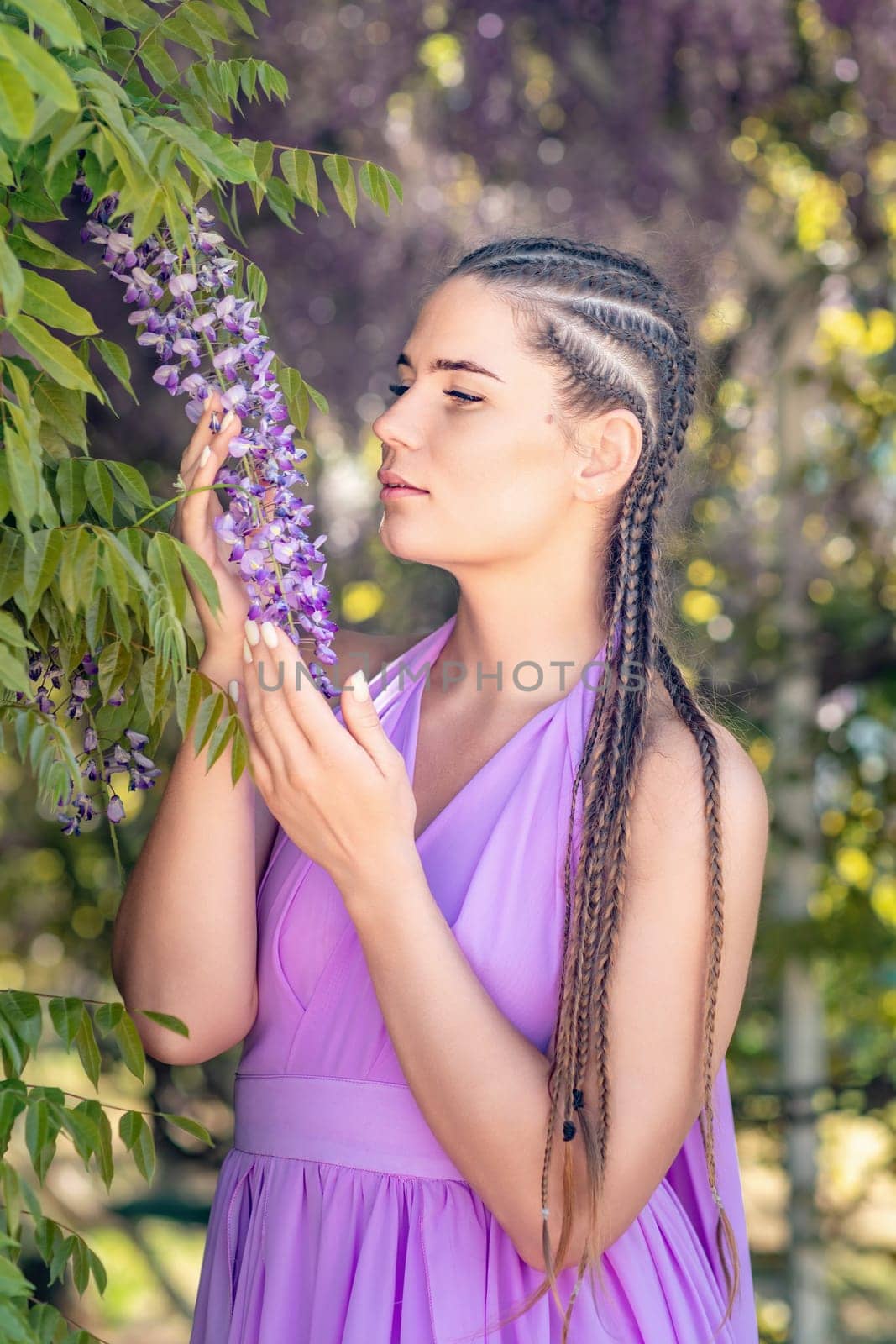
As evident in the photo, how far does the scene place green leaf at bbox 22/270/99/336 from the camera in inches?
40.4

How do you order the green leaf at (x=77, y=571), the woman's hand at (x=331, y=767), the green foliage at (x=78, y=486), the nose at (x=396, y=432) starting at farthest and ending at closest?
the nose at (x=396, y=432), the woman's hand at (x=331, y=767), the green leaf at (x=77, y=571), the green foliage at (x=78, y=486)

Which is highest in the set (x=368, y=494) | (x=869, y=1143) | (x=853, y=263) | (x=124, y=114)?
(x=853, y=263)

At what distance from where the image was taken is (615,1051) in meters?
1.46

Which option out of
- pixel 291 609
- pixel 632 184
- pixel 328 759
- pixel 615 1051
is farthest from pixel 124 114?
pixel 632 184

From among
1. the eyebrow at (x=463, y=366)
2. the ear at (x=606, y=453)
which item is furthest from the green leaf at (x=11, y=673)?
the ear at (x=606, y=453)

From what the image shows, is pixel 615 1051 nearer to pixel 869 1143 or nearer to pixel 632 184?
pixel 632 184

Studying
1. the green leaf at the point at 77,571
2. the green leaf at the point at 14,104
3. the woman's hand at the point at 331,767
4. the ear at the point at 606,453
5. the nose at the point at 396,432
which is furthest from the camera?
the ear at the point at 606,453

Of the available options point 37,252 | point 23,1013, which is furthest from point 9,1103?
point 37,252

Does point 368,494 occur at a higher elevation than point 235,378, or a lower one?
higher

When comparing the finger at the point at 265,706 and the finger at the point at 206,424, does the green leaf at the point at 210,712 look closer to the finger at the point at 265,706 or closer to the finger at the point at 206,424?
the finger at the point at 265,706

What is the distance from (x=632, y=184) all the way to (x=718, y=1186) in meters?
2.52

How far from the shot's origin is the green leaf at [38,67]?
830mm

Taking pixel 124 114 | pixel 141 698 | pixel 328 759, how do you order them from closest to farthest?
pixel 124 114, pixel 141 698, pixel 328 759

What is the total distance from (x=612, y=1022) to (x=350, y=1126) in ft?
1.06
